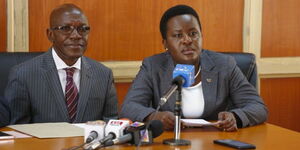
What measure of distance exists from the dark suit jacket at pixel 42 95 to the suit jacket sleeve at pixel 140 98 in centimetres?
24

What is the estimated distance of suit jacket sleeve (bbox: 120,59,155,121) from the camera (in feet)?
10.3

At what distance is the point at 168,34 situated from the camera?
3.44 meters

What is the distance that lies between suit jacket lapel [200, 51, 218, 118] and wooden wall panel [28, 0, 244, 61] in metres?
1.09

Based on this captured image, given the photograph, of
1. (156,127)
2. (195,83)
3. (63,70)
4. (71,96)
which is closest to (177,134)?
(156,127)

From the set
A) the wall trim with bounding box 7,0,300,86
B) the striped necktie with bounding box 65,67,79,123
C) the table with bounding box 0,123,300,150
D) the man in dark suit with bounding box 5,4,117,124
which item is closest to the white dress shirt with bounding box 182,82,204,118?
the table with bounding box 0,123,300,150

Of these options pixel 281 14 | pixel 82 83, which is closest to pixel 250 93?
pixel 82 83

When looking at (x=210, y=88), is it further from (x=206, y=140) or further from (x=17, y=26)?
(x=17, y=26)

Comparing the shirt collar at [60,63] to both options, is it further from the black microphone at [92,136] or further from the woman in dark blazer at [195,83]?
the black microphone at [92,136]

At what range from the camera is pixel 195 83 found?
341 centimetres

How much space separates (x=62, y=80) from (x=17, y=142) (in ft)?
2.80

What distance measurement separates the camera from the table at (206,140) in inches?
99.4

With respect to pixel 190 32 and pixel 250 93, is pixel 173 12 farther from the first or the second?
pixel 250 93

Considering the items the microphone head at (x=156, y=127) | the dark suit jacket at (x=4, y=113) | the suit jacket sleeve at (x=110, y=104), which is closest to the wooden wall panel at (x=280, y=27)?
the suit jacket sleeve at (x=110, y=104)

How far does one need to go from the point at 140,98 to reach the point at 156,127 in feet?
2.62
